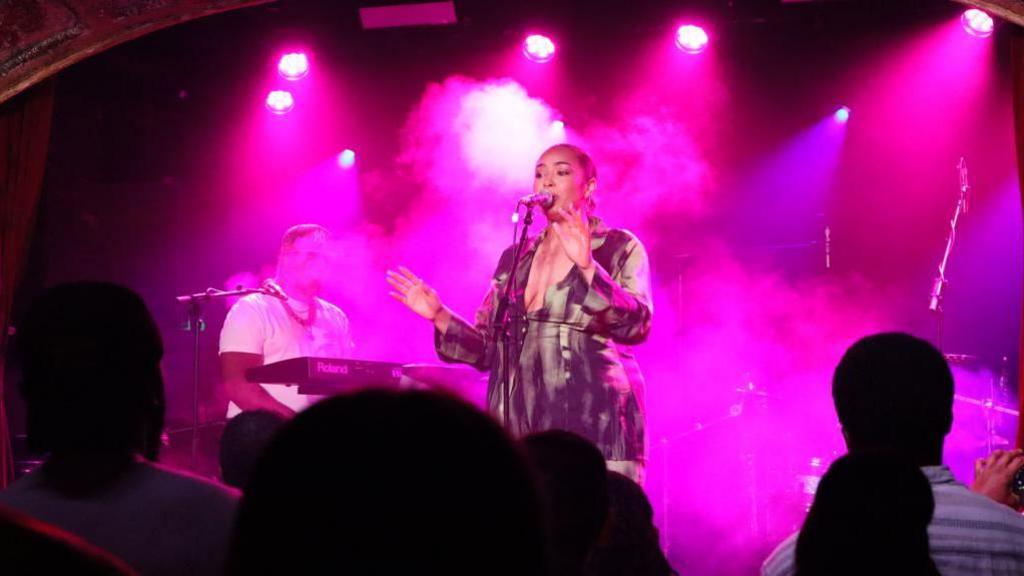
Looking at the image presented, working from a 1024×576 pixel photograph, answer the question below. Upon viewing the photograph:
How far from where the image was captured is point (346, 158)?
9.44 metres

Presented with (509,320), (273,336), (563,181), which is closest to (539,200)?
(563,181)

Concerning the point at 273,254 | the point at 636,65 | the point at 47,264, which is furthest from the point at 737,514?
the point at 47,264

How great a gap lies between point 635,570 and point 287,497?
150 cm

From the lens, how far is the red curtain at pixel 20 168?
745 centimetres

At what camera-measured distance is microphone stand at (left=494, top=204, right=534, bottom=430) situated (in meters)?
5.30

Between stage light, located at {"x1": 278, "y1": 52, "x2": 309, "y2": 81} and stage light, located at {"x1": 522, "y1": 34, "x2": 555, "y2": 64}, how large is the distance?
1.95 metres

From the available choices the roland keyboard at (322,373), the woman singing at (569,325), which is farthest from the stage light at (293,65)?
the woman singing at (569,325)

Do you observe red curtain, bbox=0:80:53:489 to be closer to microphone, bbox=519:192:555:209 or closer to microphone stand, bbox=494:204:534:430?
microphone stand, bbox=494:204:534:430

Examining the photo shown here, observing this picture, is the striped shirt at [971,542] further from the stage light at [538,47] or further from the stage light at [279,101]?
the stage light at [279,101]

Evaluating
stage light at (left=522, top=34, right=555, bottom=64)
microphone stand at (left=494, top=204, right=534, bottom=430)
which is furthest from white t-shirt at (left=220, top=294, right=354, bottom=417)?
stage light at (left=522, top=34, right=555, bottom=64)

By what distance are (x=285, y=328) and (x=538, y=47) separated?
351cm

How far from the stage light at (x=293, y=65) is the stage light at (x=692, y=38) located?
3.24 metres

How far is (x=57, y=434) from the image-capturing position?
71.1 inches

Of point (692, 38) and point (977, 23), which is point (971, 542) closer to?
point (692, 38)
